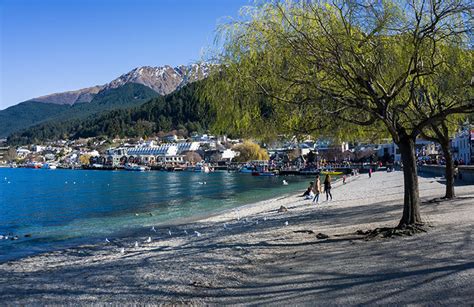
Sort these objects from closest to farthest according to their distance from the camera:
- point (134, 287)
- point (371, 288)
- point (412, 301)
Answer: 1. point (412, 301)
2. point (371, 288)
3. point (134, 287)

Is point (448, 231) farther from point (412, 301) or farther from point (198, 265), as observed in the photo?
point (198, 265)

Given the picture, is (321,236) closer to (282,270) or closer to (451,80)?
(282,270)

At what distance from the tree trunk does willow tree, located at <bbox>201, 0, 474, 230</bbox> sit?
0.02 metres

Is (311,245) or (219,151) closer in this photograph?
(311,245)

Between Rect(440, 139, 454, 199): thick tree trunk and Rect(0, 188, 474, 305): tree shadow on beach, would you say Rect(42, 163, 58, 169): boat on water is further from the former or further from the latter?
Rect(440, 139, 454, 199): thick tree trunk

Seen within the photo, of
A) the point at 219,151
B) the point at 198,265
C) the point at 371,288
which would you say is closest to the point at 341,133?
the point at 198,265

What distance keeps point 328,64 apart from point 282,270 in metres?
4.58

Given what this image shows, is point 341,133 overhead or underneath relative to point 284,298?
overhead

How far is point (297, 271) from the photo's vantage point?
812 cm

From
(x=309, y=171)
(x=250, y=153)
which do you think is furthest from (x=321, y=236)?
(x=250, y=153)

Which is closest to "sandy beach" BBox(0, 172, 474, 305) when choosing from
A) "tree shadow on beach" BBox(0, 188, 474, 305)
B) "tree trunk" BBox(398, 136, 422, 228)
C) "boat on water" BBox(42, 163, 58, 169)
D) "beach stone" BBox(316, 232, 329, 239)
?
"tree shadow on beach" BBox(0, 188, 474, 305)

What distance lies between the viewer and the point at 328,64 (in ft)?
33.1

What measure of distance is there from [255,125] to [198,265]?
3.49m

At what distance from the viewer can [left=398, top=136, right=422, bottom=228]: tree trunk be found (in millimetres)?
10281
